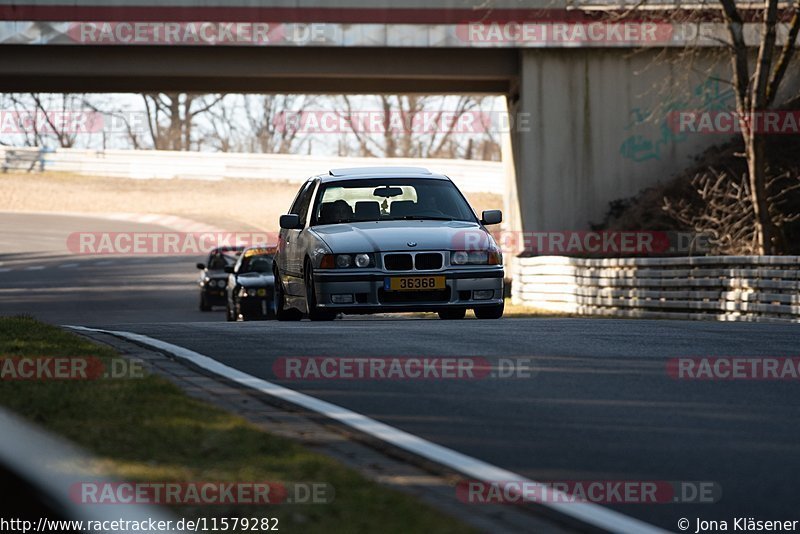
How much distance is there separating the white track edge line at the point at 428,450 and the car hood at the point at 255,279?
574 inches

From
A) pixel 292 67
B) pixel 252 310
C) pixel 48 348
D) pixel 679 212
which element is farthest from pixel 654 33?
pixel 48 348

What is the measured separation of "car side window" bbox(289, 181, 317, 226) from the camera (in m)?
15.9

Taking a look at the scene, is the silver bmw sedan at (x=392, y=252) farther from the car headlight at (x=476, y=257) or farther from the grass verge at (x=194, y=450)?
the grass verge at (x=194, y=450)

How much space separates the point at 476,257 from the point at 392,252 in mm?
922

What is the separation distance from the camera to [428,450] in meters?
6.46

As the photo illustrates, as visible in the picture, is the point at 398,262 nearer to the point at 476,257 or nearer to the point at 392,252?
the point at 392,252

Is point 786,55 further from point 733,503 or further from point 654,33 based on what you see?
point 733,503

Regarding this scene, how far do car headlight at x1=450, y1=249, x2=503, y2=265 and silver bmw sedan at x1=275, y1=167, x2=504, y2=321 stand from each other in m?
0.01

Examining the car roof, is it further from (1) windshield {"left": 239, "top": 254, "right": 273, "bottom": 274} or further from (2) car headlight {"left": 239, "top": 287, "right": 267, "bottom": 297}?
(1) windshield {"left": 239, "top": 254, "right": 273, "bottom": 274}

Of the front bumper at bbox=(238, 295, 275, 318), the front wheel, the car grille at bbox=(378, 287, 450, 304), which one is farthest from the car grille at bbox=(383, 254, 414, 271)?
the front wheel

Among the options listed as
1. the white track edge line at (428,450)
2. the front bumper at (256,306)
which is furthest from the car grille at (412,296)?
the front bumper at (256,306)

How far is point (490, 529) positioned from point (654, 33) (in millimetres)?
27129

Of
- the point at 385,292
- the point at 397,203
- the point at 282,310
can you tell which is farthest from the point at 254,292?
the point at 385,292

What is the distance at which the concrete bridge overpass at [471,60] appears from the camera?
1187 inches
